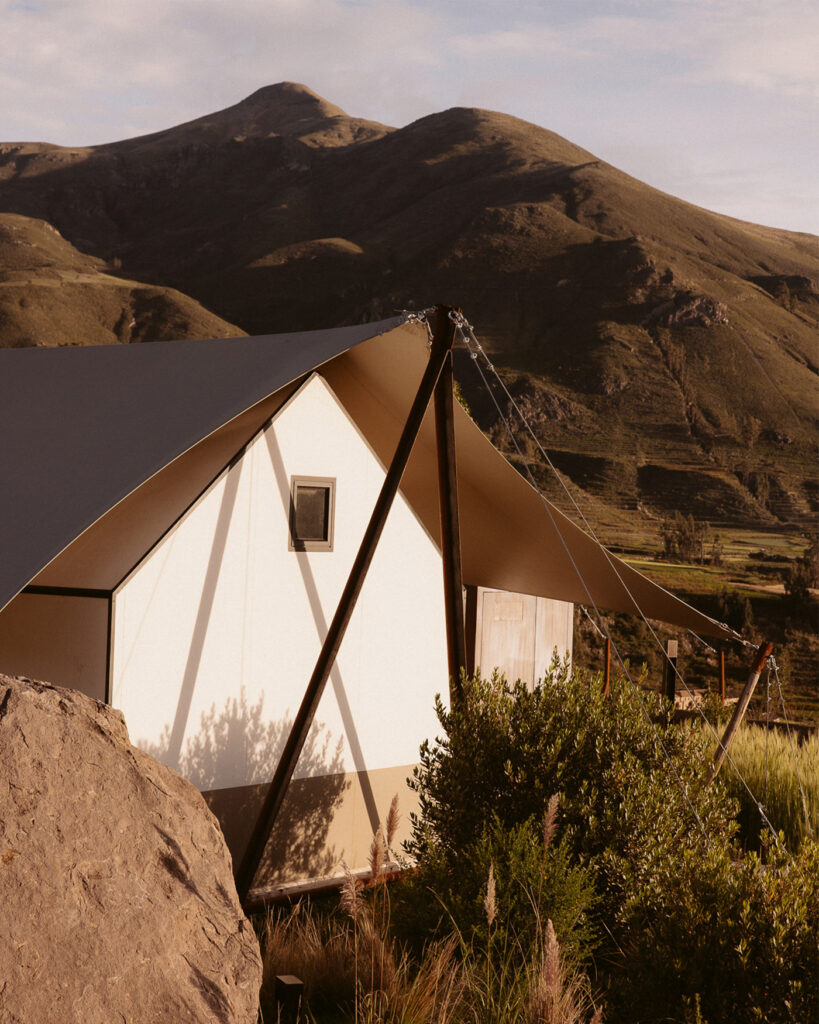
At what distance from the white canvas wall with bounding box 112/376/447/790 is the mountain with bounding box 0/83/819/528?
39.6 meters

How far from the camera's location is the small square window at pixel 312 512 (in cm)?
723

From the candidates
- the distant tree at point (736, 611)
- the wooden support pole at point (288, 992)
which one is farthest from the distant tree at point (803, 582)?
the wooden support pole at point (288, 992)

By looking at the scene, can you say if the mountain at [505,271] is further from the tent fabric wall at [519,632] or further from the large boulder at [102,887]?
the large boulder at [102,887]

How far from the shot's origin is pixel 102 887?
11.6 ft

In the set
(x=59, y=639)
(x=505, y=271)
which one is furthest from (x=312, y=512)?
(x=505, y=271)

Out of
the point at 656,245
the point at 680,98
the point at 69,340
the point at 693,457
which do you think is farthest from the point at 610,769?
the point at 656,245

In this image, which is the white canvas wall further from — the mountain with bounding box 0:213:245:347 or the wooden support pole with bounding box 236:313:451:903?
the mountain with bounding box 0:213:245:347

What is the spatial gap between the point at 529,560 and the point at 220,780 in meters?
2.83

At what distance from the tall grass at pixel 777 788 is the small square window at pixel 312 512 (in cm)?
391

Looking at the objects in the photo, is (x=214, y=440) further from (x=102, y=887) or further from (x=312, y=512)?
(x=102, y=887)

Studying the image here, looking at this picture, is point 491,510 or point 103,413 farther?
point 491,510

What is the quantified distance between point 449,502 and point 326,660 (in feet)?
4.40

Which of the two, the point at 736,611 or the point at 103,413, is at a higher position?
the point at 103,413

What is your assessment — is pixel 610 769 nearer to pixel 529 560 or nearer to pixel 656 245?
pixel 529 560
